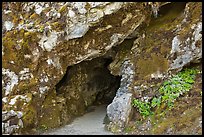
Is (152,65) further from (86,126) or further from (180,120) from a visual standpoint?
(86,126)

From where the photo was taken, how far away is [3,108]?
30.5ft

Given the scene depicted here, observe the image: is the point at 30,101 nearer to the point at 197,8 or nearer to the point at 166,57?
the point at 166,57

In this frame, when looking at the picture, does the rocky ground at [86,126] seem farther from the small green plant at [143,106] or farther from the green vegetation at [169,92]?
the green vegetation at [169,92]

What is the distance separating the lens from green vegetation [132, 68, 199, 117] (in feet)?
31.8

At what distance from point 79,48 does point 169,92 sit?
124 inches

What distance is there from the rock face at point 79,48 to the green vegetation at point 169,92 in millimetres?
267

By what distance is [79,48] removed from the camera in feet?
34.4

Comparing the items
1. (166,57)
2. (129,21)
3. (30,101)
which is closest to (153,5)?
(129,21)

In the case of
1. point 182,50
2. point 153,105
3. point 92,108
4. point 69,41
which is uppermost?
point 69,41

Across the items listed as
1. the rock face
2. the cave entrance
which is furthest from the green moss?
the cave entrance

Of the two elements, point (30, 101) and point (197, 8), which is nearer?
point (30, 101)

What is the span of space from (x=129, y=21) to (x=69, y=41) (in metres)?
2.02

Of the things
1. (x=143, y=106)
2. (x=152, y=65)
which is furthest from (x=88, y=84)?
Result: (x=143, y=106)

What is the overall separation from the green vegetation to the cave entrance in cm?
283
